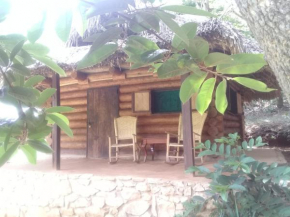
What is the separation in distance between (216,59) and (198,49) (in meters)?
0.06

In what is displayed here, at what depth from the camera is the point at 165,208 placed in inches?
156

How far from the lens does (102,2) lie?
79 centimetres

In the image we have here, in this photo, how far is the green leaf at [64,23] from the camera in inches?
32.6

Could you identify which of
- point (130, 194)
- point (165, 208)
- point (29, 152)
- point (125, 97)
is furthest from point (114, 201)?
point (29, 152)

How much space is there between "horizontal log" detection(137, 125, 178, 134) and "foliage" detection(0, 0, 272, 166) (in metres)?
5.43

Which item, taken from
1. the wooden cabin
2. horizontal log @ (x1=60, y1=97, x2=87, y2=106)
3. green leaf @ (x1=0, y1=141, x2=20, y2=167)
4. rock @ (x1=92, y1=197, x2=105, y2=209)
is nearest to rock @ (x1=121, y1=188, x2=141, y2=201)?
rock @ (x1=92, y1=197, x2=105, y2=209)

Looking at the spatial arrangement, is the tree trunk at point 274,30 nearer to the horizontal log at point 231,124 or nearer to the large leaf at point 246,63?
the large leaf at point 246,63

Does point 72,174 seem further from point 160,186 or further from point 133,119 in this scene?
point 133,119

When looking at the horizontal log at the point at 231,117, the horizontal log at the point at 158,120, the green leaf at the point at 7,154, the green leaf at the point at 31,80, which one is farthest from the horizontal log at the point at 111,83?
the green leaf at the point at 7,154

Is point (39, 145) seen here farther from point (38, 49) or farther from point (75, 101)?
point (75, 101)

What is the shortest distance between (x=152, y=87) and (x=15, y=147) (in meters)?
5.67

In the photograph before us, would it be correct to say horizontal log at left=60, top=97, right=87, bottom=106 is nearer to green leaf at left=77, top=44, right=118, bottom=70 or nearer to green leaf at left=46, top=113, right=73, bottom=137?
green leaf at left=46, top=113, right=73, bottom=137

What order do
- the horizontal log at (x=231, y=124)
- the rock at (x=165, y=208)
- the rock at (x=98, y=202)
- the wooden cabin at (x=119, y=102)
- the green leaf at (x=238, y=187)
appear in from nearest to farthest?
the green leaf at (x=238, y=187) → the rock at (x=165, y=208) → the rock at (x=98, y=202) → the wooden cabin at (x=119, y=102) → the horizontal log at (x=231, y=124)

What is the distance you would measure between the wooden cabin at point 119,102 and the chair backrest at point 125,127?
0.36 meters
